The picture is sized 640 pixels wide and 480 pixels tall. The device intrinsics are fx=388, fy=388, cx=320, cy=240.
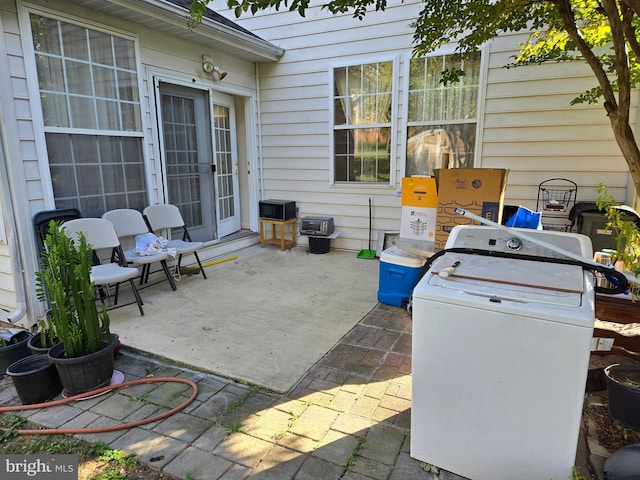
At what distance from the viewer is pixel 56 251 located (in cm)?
219

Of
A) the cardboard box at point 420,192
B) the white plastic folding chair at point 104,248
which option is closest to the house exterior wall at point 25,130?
the white plastic folding chair at point 104,248

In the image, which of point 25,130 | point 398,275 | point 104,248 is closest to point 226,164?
point 104,248

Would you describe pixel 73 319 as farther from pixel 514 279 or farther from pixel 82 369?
pixel 514 279

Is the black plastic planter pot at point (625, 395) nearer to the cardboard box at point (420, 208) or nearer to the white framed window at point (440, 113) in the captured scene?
the cardboard box at point (420, 208)

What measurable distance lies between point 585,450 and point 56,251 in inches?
113

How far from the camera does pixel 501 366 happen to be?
1.41 m

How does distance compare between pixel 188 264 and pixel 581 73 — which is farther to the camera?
pixel 188 264

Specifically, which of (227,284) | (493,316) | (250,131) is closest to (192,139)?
(250,131)

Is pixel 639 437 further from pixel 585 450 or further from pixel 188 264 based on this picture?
pixel 188 264

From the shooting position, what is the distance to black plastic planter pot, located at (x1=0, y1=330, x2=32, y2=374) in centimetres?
251

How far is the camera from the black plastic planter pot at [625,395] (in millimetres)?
1812
